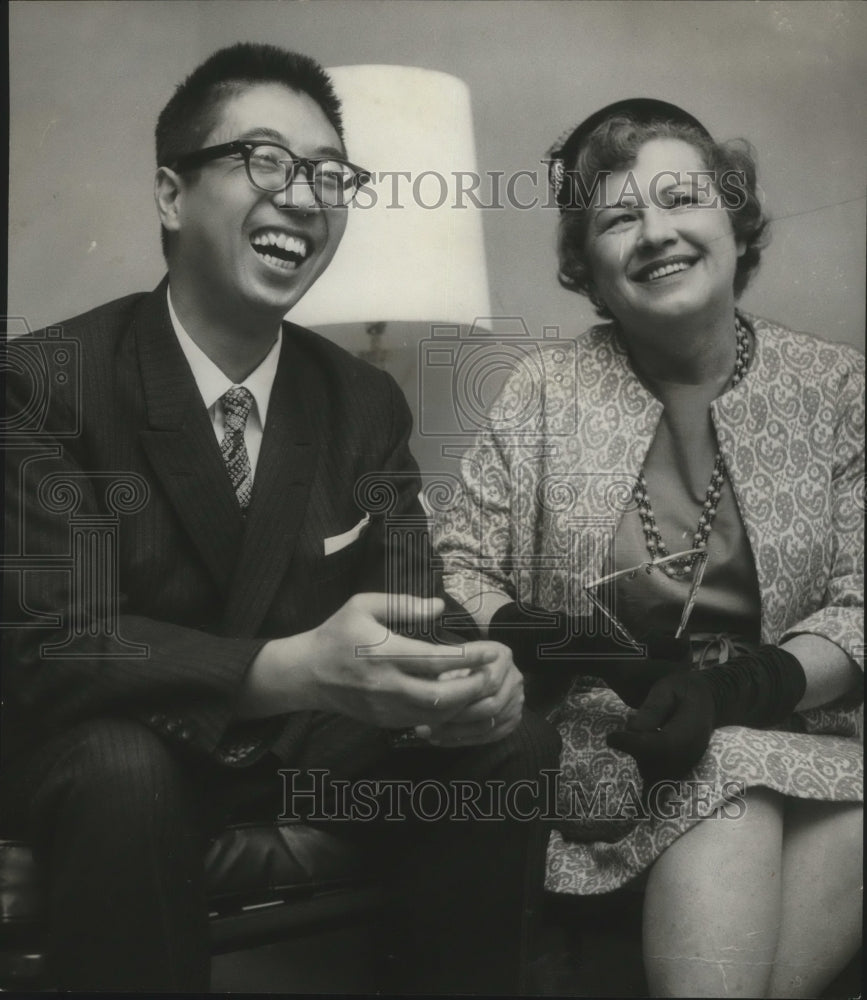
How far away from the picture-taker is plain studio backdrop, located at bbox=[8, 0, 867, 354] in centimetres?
179

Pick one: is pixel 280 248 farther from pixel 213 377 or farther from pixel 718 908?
pixel 718 908

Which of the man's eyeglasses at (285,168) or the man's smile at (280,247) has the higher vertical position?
the man's eyeglasses at (285,168)

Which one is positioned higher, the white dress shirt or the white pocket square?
the white dress shirt

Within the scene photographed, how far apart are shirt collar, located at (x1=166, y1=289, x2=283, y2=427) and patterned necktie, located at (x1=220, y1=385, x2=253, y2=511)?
0.4 inches

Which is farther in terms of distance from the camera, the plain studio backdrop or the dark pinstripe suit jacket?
the plain studio backdrop

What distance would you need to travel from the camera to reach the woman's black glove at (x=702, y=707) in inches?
63.6

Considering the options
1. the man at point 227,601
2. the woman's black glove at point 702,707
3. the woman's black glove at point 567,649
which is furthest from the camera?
the woman's black glove at point 567,649

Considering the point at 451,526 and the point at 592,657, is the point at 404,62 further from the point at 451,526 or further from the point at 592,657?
the point at 592,657

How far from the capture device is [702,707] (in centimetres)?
163

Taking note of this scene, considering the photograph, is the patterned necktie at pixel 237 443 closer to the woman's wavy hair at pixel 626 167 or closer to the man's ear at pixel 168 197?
the man's ear at pixel 168 197

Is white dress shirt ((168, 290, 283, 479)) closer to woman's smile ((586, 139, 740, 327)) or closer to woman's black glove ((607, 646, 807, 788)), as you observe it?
woman's smile ((586, 139, 740, 327))

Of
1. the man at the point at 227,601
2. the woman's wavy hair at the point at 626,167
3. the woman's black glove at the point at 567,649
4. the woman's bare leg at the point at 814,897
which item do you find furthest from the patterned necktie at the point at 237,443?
the woman's bare leg at the point at 814,897

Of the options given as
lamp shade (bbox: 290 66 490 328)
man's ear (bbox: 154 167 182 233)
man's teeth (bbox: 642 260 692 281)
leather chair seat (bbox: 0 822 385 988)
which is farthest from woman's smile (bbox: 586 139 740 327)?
leather chair seat (bbox: 0 822 385 988)

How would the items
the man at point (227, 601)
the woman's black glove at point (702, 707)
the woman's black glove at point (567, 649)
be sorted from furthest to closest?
the woman's black glove at point (567, 649) → the woman's black glove at point (702, 707) → the man at point (227, 601)
